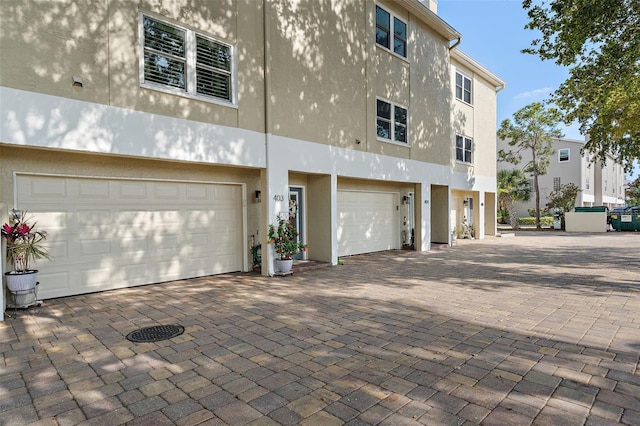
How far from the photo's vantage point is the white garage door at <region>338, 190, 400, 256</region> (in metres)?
12.2

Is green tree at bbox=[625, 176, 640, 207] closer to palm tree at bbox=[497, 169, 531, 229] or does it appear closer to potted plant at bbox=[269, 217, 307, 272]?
palm tree at bbox=[497, 169, 531, 229]

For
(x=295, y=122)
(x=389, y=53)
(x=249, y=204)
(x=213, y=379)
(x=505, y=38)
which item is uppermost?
(x=505, y=38)

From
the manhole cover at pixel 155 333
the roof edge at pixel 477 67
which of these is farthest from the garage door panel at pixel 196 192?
the roof edge at pixel 477 67

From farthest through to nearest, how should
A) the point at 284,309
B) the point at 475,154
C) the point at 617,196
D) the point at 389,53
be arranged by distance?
the point at 617,196 < the point at 475,154 < the point at 389,53 < the point at 284,309

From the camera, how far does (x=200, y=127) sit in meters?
7.59

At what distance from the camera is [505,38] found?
47.8ft

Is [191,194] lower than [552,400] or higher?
higher

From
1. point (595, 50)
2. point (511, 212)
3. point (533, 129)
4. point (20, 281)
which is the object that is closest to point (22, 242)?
point (20, 281)

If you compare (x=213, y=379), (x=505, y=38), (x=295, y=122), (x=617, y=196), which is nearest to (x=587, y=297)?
(x=213, y=379)

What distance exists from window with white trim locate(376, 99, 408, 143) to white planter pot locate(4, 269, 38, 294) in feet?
31.7

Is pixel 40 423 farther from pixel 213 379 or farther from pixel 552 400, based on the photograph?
pixel 552 400

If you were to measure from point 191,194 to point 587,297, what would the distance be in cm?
814

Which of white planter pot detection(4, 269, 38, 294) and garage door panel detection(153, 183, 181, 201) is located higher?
garage door panel detection(153, 183, 181, 201)

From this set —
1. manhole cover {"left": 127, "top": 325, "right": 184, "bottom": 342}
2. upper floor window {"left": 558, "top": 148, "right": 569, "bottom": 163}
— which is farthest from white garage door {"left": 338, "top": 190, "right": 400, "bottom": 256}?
upper floor window {"left": 558, "top": 148, "right": 569, "bottom": 163}
